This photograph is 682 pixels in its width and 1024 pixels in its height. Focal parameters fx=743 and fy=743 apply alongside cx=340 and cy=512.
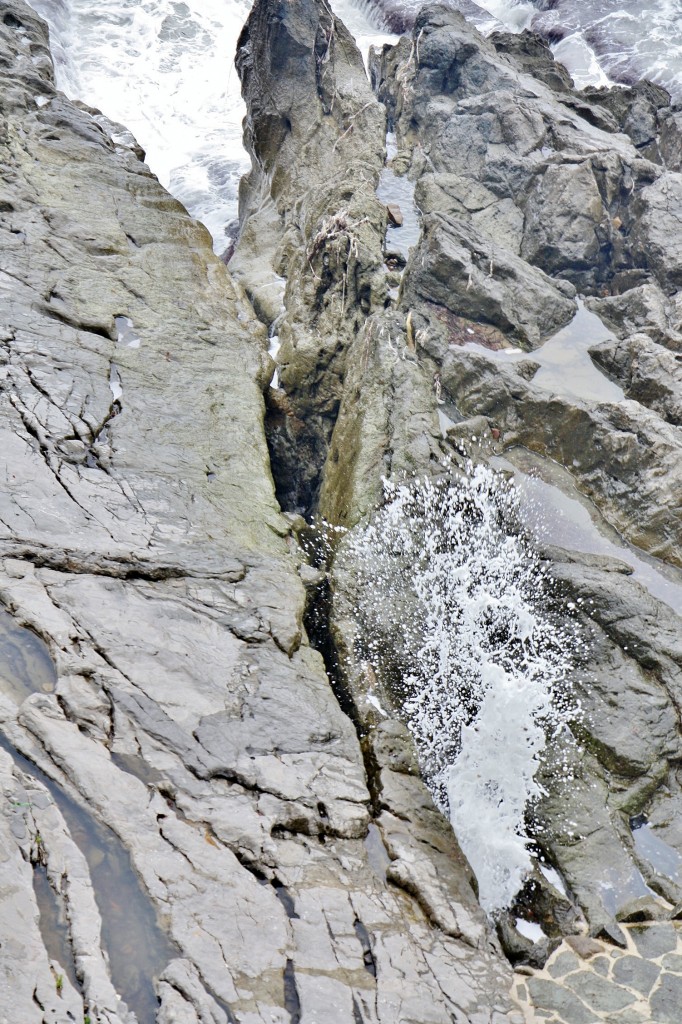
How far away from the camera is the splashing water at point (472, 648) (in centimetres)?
566

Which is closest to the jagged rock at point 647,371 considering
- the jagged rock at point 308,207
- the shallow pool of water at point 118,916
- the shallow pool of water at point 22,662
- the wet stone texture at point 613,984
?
the jagged rock at point 308,207

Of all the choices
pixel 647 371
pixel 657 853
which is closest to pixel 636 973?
pixel 657 853

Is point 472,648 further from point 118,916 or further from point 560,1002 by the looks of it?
point 118,916

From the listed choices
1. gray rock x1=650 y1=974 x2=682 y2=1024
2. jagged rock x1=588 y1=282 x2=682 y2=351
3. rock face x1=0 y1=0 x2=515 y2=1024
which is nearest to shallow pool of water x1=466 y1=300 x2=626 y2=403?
jagged rock x1=588 y1=282 x2=682 y2=351

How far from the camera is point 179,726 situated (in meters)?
4.72

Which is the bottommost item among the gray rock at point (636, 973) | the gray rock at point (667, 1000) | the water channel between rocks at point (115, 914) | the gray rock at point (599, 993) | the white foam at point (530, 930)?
the white foam at point (530, 930)

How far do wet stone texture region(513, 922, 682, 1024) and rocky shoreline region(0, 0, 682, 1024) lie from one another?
22 millimetres

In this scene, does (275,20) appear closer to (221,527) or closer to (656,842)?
(221,527)

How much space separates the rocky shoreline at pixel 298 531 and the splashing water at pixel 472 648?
197 millimetres

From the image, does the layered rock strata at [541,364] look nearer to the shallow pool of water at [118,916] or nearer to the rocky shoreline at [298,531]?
the rocky shoreline at [298,531]

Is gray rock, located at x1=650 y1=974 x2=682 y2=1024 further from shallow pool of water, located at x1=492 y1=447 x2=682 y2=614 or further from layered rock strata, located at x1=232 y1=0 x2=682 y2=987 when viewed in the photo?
shallow pool of water, located at x1=492 y1=447 x2=682 y2=614

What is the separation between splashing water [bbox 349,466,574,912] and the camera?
5656 mm

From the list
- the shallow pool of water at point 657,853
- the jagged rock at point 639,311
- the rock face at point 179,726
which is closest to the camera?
the rock face at point 179,726

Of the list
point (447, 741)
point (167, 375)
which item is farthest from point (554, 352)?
point (447, 741)
